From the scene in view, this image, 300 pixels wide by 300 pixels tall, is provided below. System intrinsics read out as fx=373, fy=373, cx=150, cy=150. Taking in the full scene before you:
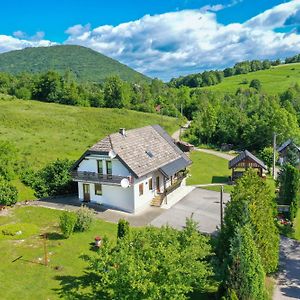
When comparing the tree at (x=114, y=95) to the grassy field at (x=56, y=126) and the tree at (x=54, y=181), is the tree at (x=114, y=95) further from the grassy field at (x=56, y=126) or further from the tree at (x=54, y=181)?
the tree at (x=54, y=181)

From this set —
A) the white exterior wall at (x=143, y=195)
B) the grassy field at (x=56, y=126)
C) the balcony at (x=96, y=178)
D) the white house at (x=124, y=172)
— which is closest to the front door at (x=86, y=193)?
the white house at (x=124, y=172)

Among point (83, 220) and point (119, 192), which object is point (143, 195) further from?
point (83, 220)

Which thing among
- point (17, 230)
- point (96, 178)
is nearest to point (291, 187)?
point (96, 178)

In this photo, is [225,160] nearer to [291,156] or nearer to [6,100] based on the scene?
[291,156]

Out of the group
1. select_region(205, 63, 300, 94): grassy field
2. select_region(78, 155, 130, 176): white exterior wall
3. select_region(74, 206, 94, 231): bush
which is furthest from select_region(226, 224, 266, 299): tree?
select_region(205, 63, 300, 94): grassy field

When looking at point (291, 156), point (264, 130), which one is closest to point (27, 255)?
point (291, 156)

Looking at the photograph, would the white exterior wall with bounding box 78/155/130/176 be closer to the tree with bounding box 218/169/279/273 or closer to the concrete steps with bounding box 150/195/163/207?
the concrete steps with bounding box 150/195/163/207

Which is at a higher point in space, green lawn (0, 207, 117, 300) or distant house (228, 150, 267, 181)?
distant house (228, 150, 267, 181)

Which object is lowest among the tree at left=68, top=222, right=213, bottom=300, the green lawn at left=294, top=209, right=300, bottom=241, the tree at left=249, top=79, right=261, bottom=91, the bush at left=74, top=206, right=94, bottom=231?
the green lawn at left=294, top=209, right=300, bottom=241
